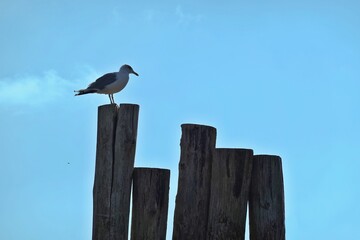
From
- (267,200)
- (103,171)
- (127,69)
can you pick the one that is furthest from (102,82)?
(267,200)

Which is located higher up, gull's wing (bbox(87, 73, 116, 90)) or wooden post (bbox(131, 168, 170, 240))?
gull's wing (bbox(87, 73, 116, 90))

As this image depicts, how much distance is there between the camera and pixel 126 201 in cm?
730

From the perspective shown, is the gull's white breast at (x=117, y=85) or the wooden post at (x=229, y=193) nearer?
the wooden post at (x=229, y=193)

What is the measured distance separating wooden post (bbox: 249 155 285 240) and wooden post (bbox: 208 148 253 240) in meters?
0.16

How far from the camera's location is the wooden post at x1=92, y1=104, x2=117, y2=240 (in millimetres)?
7254

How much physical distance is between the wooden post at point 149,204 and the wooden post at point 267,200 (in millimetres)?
1112

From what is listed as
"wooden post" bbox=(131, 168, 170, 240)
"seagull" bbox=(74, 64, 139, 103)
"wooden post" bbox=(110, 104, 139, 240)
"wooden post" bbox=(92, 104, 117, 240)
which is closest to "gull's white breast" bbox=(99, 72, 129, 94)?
"seagull" bbox=(74, 64, 139, 103)

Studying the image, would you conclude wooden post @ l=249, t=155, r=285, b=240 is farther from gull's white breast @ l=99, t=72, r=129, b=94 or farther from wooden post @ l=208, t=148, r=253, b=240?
gull's white breast @ l=99, t=72, r=129, b=94

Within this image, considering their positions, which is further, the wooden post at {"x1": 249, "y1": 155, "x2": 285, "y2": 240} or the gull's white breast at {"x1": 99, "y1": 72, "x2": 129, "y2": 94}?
the gull's white breast at {"x1": 99, "y1": 72, "x2": 129, "y2": 94}

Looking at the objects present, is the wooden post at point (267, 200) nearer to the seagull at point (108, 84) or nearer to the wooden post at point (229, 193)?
the wooden post at point (229, 193)

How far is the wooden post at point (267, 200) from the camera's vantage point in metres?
7.34

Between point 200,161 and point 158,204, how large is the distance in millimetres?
745

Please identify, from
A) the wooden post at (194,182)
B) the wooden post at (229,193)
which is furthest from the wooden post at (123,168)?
the wooden post at (229,193)

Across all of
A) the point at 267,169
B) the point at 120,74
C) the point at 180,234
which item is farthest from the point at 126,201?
the point at 120,74
